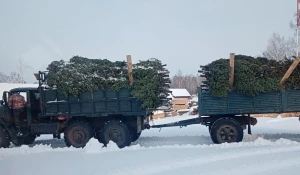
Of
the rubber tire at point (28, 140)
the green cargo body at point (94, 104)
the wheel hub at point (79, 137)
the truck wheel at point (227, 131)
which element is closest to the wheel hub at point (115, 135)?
the green cargo body at point (94, 104)

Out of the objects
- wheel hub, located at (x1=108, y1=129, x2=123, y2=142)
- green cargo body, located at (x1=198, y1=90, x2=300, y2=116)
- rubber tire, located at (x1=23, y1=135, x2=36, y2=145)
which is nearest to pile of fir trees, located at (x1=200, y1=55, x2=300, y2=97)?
green cargo body, located at (x1=198, y1=90, x2=300, y2=116)

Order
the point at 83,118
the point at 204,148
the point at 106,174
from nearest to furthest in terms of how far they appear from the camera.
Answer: the point at 106,174 → the point at 204,148 → the point at 83,118

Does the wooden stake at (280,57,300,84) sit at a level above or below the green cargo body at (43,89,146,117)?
above

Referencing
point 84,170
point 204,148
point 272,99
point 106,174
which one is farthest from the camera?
point 272,99

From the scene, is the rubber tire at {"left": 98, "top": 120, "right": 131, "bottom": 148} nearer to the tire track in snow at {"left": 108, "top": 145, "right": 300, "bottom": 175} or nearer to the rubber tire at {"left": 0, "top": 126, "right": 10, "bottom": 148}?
the tire track in snow at {"left": 108, "top": 145, "right": 300, "bottom": 175}

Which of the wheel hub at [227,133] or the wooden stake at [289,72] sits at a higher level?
the wooden stake at [289,72]

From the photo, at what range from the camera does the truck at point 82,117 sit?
11.4m

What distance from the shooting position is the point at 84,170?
7.68 metres

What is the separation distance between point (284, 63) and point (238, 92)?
6.69 ft

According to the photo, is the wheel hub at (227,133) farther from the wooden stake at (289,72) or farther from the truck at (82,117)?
the truck at (82,117)

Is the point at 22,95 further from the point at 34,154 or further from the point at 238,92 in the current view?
the point at 238,92

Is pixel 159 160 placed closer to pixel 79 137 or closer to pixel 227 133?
pixel 227 133

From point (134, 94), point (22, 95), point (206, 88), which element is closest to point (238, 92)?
point (206, 88)

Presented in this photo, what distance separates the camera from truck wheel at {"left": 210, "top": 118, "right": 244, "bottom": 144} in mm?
10977
